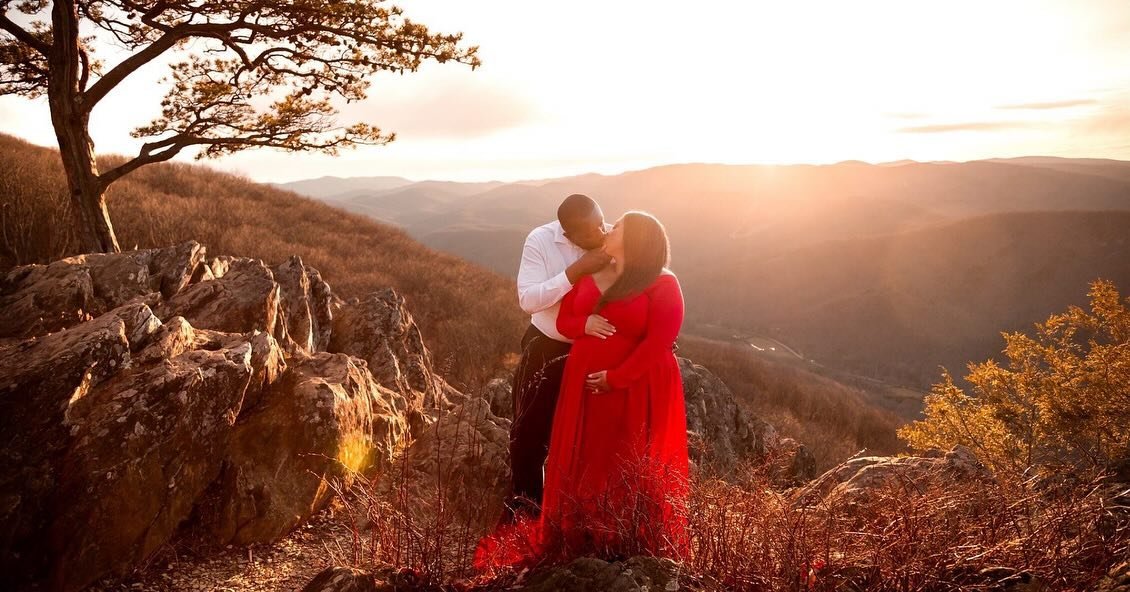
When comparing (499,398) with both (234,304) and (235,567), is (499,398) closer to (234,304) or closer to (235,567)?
(234,304)

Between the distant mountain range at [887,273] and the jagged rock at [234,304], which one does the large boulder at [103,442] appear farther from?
the distant mountain range at [887,273]

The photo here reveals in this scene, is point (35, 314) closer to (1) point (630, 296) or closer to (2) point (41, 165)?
(1) point (630, 296)

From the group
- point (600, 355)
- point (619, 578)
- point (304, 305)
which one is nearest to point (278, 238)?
point (304, 305)

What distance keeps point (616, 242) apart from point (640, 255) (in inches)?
6.9

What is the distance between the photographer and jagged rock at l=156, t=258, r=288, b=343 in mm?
5305

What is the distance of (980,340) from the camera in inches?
3209

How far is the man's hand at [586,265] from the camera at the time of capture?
3.42 meters

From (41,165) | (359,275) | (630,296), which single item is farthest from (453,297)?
(630,296)

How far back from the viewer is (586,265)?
3420mm

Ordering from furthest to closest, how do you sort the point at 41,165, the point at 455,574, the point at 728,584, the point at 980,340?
the point at 980,340
the point at 41,165
the point at 455,574
the point at 728,584

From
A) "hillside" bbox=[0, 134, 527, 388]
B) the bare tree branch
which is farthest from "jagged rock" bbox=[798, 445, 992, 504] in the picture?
the bare tree branch

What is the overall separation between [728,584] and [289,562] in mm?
2860

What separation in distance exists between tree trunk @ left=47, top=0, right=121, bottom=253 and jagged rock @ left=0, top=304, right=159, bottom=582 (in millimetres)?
5432

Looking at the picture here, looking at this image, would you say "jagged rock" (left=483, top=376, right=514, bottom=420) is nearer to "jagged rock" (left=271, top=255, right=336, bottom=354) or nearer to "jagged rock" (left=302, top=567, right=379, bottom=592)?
"jagged rock" (left=271, top=255, right=336, bottom=354)
